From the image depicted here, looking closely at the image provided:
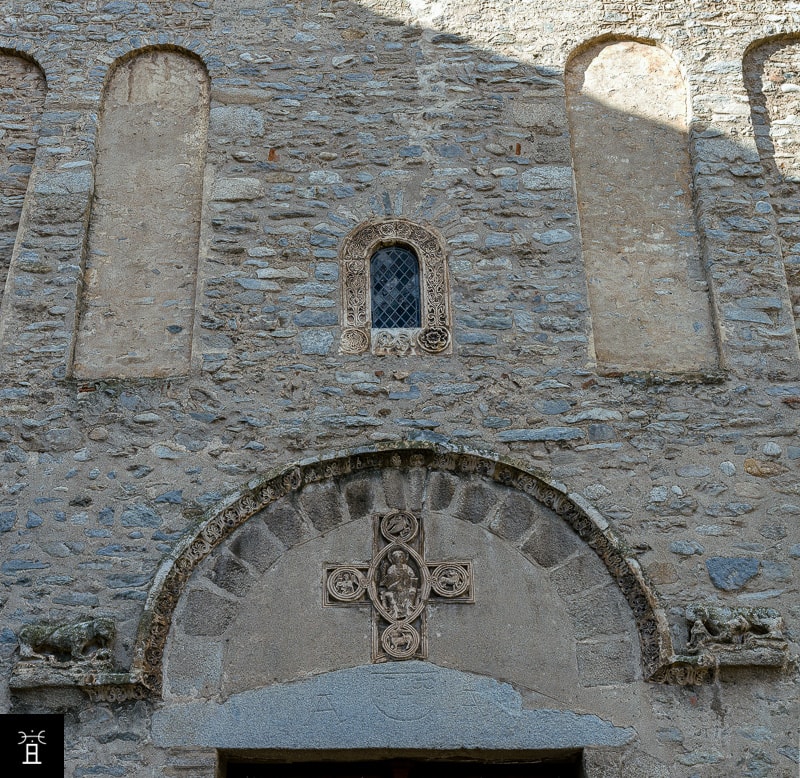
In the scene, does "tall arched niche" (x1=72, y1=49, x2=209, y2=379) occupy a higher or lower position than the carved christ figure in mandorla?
higher

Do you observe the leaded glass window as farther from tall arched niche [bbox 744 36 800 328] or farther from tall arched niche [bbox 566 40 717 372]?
tall arched niche [bbox 744 36 800 328]

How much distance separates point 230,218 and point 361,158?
90 cm

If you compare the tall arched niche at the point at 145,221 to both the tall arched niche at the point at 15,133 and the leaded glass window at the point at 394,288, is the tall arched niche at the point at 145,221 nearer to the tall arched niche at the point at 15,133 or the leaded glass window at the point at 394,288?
the tall arched niche at the point at 15,133

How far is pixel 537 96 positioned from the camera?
7.31m

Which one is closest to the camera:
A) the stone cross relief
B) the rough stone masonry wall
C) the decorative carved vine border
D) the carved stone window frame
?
the decorative carved vine border

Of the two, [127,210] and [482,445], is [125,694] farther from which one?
[127,210]

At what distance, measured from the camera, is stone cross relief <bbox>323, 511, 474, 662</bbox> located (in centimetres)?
577

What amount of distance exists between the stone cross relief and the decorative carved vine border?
15.0 inches

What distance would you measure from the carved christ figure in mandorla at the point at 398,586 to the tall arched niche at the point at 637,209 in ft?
5.41

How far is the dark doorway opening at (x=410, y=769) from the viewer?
18.7ft

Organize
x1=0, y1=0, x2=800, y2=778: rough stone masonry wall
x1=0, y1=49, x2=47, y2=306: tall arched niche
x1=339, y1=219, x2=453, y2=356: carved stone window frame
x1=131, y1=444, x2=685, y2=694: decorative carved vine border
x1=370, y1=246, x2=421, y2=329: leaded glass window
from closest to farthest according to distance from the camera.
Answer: x1=131, y1=444, x2=685, y2=694: decorative carved vine border → x1=0, y1=0, x2=800, y2=778: rough stone masonry wall → x1=339, y1=219, x2=453, y2=356: carved stone window frame → x1=370, y1=246, x2=421, y2=329: leaded glass window → x1=0, y1=49, x2=47, y2=306: tall arched niche

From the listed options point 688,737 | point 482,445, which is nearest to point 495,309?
point 482,445

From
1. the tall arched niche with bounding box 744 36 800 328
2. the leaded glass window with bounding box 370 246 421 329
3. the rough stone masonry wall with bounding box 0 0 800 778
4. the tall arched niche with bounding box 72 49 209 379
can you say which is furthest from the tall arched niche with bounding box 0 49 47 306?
the tall arched niche with bounding box 744 36 800 328

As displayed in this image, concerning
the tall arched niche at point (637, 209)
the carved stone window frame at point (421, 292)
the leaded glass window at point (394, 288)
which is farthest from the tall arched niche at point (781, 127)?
the leaded glass window at point (394, 288)
